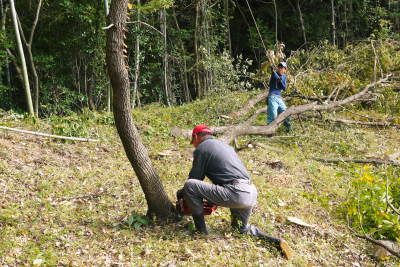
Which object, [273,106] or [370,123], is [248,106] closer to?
[273,106]

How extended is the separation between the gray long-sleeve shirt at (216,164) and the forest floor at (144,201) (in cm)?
75

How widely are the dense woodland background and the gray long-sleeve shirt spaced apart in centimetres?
679

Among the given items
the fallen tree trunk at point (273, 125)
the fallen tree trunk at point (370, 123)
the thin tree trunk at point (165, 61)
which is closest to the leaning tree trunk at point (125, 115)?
the fallen tree trunk at point (273, 125)

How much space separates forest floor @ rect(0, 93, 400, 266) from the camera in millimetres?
4422

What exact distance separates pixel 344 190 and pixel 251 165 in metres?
1.75

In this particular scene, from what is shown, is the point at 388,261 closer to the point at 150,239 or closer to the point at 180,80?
the point at 150,239

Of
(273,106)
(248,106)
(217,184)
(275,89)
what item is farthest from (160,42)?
(217,184)

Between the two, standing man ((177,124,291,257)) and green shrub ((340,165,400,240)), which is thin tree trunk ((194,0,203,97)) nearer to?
green shrub ((340,165,400,240))

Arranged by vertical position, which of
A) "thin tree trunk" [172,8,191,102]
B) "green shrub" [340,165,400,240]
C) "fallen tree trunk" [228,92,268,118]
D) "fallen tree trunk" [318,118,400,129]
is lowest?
"green shrub" [340,165,400,240]

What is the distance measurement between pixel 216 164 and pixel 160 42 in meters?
11.5

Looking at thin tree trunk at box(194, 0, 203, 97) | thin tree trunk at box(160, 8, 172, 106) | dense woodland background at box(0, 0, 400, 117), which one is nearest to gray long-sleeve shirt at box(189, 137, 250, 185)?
dense woodland background at box(0, 0, 400, 117)

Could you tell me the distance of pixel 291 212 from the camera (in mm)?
5812

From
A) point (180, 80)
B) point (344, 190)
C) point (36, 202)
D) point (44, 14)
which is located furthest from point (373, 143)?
point (44, 14)

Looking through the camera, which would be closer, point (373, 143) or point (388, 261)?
point (388, 261)
